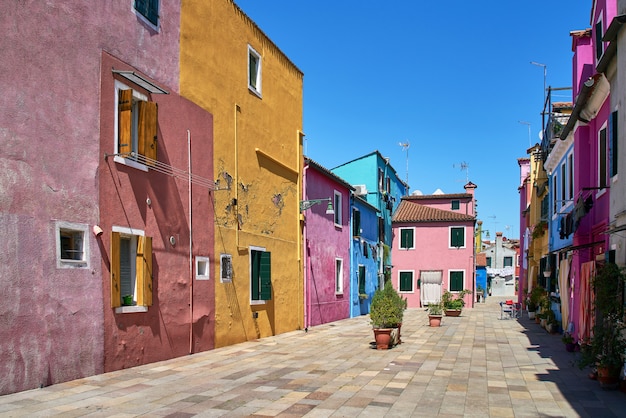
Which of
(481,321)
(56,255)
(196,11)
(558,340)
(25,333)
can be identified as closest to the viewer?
(25,333)

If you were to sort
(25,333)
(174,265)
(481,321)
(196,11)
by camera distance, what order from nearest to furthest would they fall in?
(25,333)
(174,265)
(196,11)
(481,321)

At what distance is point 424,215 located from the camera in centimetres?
3534

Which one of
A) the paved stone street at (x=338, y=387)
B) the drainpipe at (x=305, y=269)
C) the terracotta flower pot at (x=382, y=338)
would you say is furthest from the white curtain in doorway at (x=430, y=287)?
the terracotta flower pot at (x=382, y=338)

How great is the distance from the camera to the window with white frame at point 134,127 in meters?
9.45

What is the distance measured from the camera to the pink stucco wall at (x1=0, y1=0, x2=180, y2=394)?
7.39 meters

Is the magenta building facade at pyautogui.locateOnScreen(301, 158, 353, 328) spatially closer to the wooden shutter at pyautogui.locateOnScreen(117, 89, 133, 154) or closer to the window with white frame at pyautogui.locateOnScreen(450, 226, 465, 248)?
the wooden shutter at pyautogui.locateOnScreen(117, 89, 133, 154)

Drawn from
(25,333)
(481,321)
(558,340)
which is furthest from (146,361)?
(481,321)

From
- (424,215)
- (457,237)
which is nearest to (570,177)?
(457,237)

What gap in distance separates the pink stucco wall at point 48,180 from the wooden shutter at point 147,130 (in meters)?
1.05

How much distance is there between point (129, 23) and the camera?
9.84m

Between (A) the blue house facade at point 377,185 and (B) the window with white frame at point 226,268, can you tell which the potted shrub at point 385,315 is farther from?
(A) the blue house facade at point 377,185

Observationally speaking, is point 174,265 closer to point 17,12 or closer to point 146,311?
point 146,311

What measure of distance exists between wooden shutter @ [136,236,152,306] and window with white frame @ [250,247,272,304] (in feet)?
15.5

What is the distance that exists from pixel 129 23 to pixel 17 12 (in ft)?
8.11
